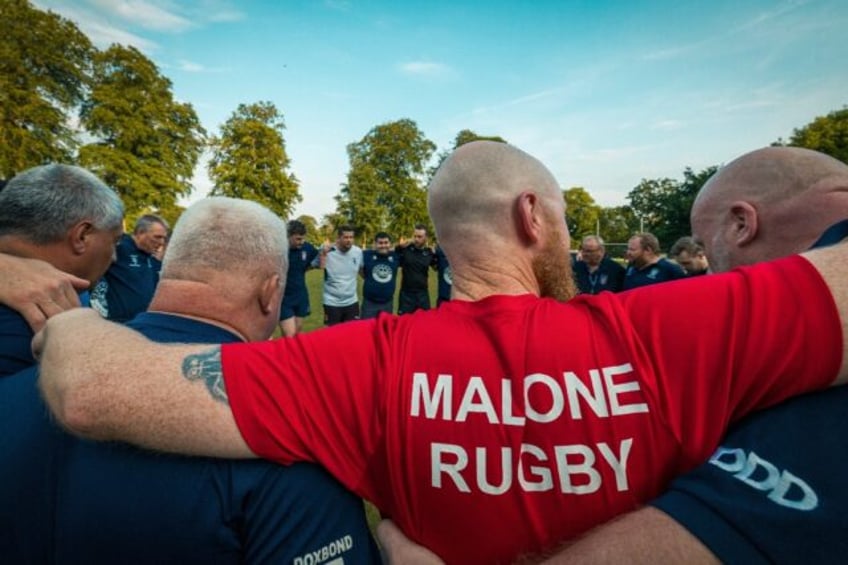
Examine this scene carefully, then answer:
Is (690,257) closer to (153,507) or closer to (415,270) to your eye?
(415,270)

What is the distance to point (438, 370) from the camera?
3.64 feet

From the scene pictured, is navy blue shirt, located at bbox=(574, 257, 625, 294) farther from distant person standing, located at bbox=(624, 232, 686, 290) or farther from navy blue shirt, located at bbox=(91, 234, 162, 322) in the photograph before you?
navy blue shirt, located at bbox=(91, 234, 162, 322)

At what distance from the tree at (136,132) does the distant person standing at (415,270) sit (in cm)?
2901

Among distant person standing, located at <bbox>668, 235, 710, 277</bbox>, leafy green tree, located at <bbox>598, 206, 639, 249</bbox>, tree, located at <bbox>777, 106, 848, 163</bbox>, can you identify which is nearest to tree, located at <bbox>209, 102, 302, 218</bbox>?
distant person standing, located at <bbox>668, 235, 710, 277</bbox>

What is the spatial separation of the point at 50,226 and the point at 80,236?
13cm

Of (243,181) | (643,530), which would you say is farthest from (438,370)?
(243,181)

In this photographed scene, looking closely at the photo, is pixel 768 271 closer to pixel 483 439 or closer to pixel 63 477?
pixel 483 439

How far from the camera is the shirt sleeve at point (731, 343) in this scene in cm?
92

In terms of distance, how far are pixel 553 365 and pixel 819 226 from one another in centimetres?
92

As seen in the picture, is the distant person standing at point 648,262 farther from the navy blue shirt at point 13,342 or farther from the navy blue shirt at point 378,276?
the navy blue shirt at point 13,342

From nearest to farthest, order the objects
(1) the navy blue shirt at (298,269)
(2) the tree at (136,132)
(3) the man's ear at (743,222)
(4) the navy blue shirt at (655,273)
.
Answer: (3) the man's ear at (743,222) < (4) the navy blue shirt at (655,273) < (1) the navy blue shirt at (298,269) < (2) the tree at (136,132)

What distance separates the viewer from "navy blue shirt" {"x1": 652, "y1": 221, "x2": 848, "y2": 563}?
31.8 inches

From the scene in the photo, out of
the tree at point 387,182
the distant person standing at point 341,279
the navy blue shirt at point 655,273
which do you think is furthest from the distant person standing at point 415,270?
the tree at point 387,182

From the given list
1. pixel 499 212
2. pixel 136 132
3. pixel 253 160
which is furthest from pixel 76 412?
pixel 253 160
